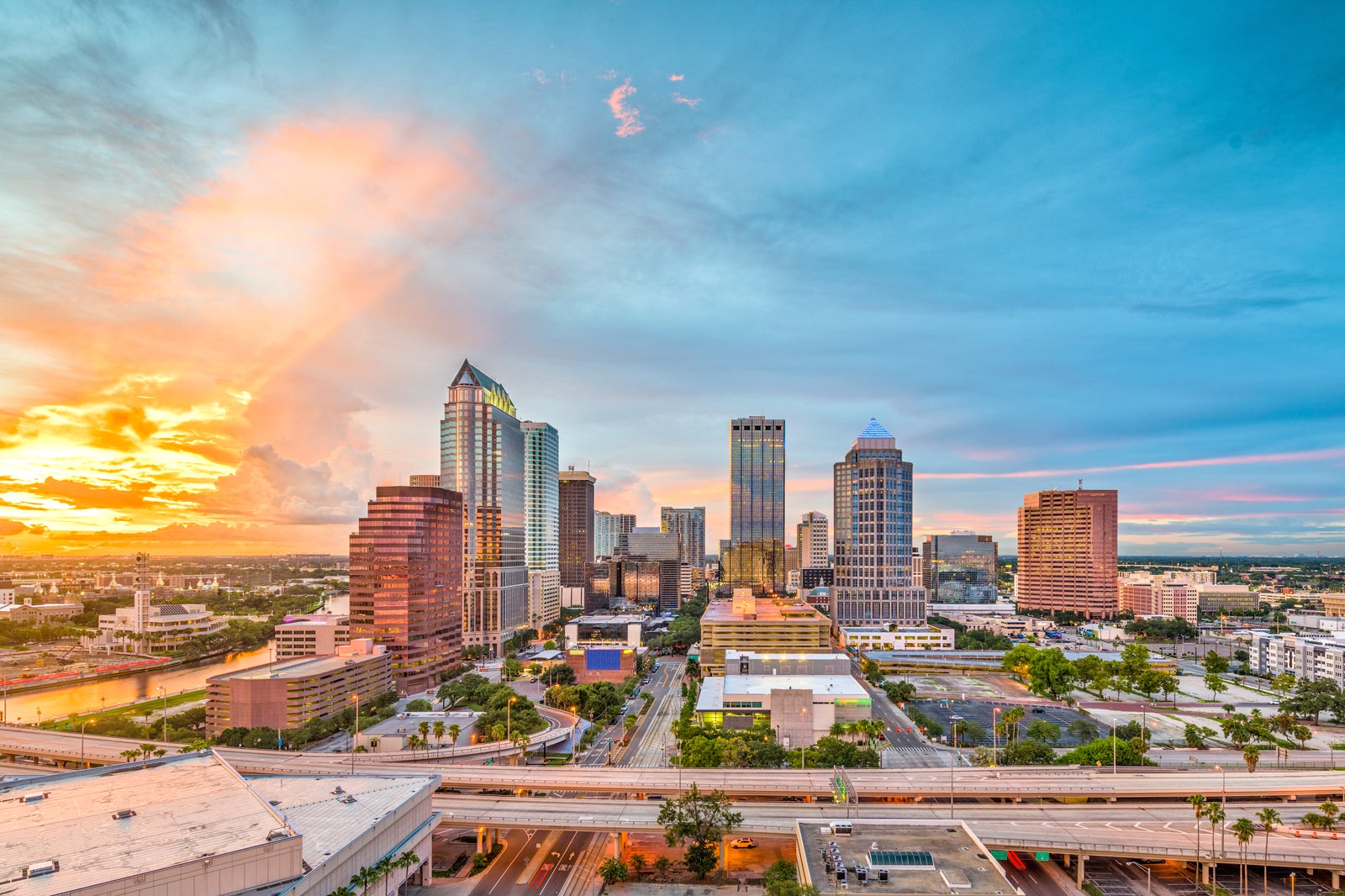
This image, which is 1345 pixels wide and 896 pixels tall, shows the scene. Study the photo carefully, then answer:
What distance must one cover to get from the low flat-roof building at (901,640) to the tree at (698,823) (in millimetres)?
113406

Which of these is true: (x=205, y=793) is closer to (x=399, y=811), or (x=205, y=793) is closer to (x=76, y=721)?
(x=399, y=811)

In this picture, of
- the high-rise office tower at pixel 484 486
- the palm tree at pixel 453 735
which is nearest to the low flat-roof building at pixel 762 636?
the palm tree at pixel 453 735

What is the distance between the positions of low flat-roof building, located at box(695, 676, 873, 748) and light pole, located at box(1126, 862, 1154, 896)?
35.4m

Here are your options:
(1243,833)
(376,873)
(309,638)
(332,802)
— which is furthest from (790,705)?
(309,638)

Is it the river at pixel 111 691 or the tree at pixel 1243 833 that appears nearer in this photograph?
the tree at pixel 1243 833

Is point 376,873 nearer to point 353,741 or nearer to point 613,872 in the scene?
point 613,872

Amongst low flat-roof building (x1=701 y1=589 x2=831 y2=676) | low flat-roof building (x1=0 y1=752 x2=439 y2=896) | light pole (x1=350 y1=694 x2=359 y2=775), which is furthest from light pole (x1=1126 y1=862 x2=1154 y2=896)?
low flat-roof building (x1=701 y1=589 x2=831 y2=676)

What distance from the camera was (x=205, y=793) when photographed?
46062 millimetres

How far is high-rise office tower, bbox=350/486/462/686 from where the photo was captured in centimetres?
11906

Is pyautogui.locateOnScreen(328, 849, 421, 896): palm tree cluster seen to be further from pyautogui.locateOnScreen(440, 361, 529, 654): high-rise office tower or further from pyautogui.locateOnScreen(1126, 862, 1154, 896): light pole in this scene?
pyautogui.locateOnScreen(440, 361, 529, 654): high-rise office tower

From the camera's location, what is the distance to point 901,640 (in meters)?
162

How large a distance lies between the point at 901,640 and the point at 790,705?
83.1 metres

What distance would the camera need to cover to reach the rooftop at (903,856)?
138ft

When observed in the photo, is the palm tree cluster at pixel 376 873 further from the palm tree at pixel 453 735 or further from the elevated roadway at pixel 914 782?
the palm tree at pixel 453 735
